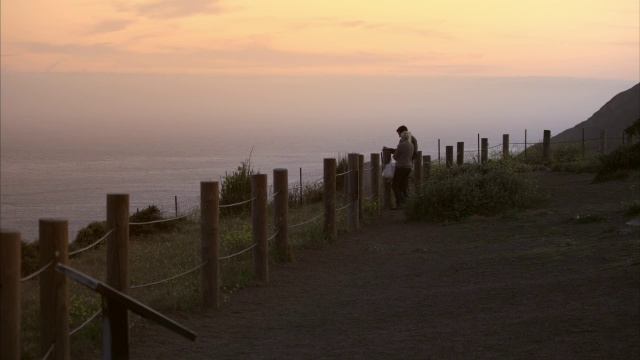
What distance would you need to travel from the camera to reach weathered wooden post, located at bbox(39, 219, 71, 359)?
6.86 m

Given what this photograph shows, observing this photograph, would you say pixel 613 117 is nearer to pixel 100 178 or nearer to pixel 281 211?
pixel 100 178

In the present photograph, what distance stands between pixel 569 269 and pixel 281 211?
158 inches

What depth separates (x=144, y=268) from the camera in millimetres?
13633

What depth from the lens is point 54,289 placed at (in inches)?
276

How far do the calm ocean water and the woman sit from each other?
12.6 feet

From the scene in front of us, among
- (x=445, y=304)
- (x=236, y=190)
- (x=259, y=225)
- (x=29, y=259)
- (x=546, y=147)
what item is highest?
(x=546, y=147)

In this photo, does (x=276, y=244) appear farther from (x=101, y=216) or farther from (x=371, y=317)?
(x=101, y=216)

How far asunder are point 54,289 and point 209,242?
3082mm

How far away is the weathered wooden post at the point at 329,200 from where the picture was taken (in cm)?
1512

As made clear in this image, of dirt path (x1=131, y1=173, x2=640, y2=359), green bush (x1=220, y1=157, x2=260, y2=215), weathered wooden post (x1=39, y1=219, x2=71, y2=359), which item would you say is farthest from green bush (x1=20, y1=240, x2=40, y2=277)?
weathered wooden post (x1=39, y1=219, x2=71, y2=359)

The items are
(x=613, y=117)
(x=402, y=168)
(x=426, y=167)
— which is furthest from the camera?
(x=613, y=117)

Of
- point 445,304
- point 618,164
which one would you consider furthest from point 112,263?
point 618,164

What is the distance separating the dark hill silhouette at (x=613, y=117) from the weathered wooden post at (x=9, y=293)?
144 feet

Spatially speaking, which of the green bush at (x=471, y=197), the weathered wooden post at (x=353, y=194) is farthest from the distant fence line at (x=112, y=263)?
the green bush at (x=471, y=197)
